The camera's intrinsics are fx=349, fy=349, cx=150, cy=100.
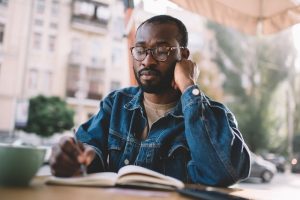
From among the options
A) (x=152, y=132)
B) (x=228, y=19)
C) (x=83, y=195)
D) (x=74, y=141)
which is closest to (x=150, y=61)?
(x=152, y=132)

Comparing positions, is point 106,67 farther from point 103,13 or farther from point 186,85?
point 186,85

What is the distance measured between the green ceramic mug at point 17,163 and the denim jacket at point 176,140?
0.49 m

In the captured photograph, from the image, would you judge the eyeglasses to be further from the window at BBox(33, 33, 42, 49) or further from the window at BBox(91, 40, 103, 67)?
the window at BBox(91, 40, 103, 67)

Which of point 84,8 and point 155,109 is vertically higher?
point 84,8

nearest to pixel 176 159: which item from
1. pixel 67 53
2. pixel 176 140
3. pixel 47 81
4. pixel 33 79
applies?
pixel 176 140

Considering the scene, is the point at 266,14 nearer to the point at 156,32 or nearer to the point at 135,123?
the point at 156,32

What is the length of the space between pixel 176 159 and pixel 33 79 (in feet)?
47.8

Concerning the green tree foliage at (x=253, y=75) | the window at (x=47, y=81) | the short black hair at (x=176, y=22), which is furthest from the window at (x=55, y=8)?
the short black hair at (x=176, y=22)

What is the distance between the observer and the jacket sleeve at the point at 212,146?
1.01 metres

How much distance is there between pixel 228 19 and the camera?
2.51 m

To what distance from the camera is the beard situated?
4.21ft

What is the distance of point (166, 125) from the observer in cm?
126

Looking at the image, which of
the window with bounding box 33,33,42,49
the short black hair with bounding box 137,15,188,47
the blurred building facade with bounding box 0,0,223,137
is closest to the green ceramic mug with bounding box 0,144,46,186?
the short black hair with bounding box 137,15,188,47

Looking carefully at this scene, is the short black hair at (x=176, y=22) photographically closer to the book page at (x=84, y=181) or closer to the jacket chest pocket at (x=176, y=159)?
the jacket chest pocket at (x=176, y=159)
